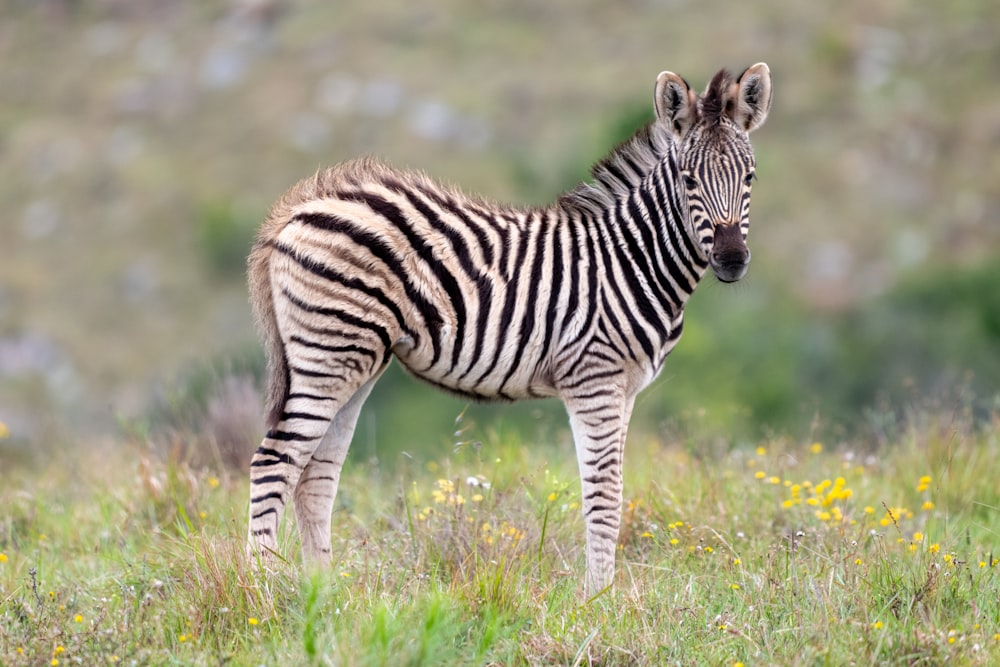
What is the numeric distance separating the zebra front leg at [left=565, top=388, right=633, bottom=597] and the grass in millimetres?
207

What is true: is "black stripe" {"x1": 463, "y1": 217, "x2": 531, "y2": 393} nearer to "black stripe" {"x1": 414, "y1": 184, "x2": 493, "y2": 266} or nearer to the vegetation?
"black stripe" {"x1": 414, "y1": 184, "x2": 493, "y2": 266}

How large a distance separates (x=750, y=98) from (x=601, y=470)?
2573 millimetres

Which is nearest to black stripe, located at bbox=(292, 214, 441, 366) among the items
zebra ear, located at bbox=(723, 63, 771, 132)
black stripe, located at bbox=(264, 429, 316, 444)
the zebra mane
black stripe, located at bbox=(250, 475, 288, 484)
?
black stripe, located at bbox=(264, 429, 316, 444)

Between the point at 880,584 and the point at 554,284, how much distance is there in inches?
103

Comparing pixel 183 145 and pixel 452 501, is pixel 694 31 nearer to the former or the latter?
pixel 183 145

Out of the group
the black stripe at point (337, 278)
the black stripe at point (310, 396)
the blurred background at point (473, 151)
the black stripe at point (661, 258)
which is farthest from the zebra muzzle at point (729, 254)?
the blurred background at point (473, 151)

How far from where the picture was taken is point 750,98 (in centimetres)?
726

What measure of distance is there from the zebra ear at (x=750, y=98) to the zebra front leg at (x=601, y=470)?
193 cm

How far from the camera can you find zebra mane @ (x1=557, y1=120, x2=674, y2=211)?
7516mm

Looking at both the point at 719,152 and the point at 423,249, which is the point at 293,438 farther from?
the point at 719,152

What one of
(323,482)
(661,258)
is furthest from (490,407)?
(661,258)

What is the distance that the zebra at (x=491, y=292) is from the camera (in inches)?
267

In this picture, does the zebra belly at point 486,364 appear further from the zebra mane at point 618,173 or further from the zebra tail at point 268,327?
the zebra mane at point 618,173

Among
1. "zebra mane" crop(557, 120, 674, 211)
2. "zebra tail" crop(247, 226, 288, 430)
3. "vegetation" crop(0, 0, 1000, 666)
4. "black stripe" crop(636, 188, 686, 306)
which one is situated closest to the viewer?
"vegetation" crop(0, 0, 1000, 666)
